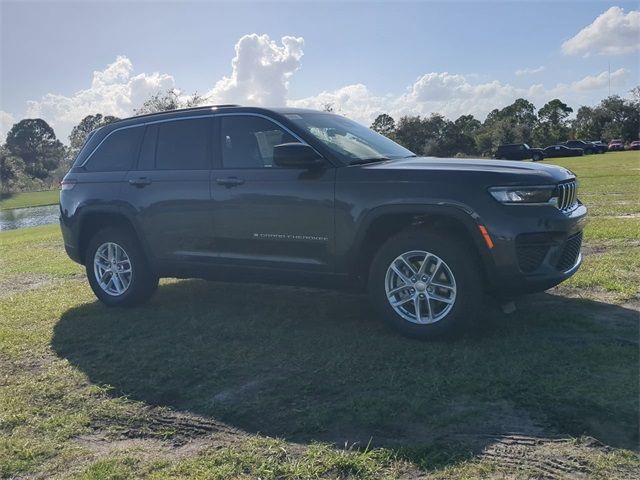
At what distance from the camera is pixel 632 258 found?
6828mm

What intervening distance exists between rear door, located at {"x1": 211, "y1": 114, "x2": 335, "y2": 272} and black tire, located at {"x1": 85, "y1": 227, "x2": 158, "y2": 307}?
3.73ft

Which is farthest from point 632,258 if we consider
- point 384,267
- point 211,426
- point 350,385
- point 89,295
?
point 89,295

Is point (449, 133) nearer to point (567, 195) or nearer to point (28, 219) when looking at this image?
point (28, 219)

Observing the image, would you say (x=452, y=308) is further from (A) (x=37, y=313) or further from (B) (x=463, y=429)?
(A) (x=37, y=313)

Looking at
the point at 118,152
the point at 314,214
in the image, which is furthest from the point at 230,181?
the point at 118,152

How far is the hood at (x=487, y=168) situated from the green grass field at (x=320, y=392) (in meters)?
1.21

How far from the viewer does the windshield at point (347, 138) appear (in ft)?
17.1

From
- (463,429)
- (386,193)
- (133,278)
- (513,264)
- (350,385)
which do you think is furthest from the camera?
(133,278)

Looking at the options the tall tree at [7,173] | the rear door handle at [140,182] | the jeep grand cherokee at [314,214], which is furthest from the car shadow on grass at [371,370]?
the tall tree at [7,173]

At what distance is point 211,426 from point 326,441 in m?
0.75

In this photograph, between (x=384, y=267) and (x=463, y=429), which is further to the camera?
(x=384, y=267)

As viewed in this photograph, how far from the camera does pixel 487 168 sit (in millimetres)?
4574

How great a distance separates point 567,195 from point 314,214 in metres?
2.03

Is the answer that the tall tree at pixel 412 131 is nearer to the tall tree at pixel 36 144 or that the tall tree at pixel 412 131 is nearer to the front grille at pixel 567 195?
the tall tree at pixel 36 144
